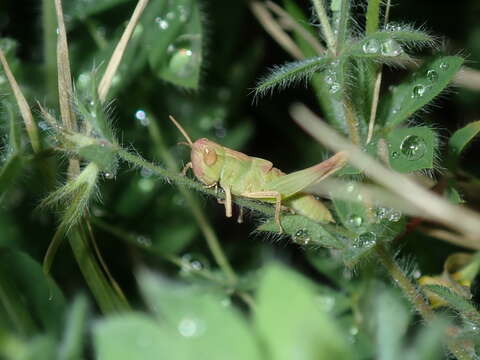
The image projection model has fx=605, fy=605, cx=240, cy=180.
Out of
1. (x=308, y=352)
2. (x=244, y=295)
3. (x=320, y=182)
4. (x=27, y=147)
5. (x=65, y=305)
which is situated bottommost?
(x=244, y=295)

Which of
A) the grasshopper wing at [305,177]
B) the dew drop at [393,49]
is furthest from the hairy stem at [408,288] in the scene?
the dew drop at [393,49]

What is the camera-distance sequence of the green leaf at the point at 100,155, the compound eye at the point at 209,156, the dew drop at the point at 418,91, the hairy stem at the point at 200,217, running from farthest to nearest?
the hairy stem at the point at 200,217 < the compound eye at the point at 209,156 < the dew drop at the point at 418,91 < the green leaf at the point at 100,155

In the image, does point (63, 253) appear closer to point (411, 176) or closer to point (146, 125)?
point (146, 125)

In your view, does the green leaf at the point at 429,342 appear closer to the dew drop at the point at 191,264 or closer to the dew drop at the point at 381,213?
the dew drop at the point at 381,213

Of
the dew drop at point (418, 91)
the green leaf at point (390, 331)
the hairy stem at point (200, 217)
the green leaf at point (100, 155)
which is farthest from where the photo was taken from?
the hairy stem at point (200, 217)

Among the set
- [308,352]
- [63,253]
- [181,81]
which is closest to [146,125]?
[181,81]

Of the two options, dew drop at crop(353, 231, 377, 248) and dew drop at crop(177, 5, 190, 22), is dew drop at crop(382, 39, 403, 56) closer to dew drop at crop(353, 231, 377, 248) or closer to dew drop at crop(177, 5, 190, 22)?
dew drop at crop(353, 231, 377, 248)

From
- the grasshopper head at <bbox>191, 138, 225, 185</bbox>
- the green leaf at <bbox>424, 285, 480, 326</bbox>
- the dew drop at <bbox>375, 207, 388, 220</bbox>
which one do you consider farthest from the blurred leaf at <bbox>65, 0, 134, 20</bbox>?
the green leaf at <bbox>424, 285, 480, 326</bbox>
